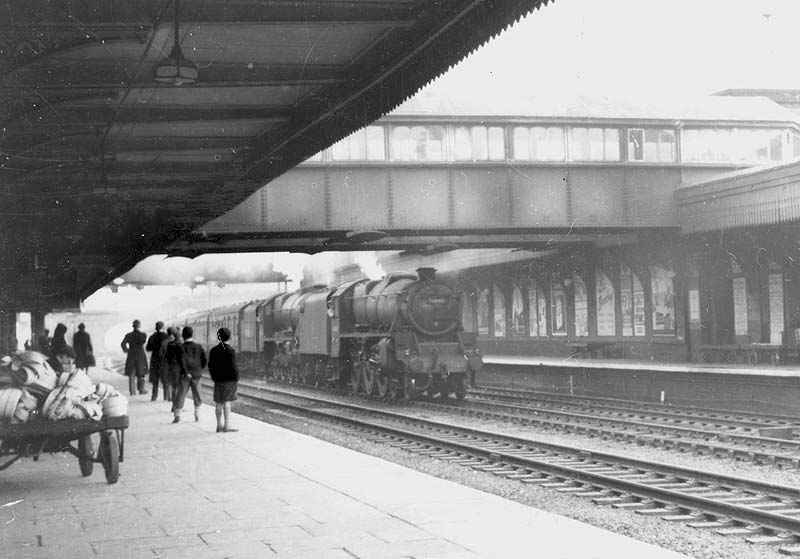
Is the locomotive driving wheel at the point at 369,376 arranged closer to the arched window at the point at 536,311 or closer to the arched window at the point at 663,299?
the arched window at the point at 663,299

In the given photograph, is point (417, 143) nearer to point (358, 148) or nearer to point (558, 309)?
point (358, 148)

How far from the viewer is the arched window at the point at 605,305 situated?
Result: 29750mm

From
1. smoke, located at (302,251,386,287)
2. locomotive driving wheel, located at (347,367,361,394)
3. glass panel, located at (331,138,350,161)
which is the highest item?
glass panel, located at (331,138,350,161)

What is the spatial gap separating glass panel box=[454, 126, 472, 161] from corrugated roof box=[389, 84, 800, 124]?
1.78 feet

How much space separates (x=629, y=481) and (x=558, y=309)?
76.7ft

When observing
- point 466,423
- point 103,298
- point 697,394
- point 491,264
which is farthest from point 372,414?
point 103,298

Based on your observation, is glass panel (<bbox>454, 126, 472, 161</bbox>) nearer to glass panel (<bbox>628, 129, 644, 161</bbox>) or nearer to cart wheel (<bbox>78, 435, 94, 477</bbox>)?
glass panel (<bbox>628, 129, 644, 161</bbox>)

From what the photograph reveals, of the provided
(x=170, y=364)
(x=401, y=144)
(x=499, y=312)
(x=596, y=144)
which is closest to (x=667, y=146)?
(x=596, y=144)

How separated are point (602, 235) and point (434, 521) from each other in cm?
2075

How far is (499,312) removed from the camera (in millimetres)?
37719

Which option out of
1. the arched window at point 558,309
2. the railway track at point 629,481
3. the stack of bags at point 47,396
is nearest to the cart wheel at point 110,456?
the stack of bags at point 47,396

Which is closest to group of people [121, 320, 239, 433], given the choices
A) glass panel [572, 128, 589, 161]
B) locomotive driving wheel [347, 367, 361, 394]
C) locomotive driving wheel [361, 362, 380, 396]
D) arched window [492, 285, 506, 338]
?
locomotive driving wheel [361, 362, 380, 396]

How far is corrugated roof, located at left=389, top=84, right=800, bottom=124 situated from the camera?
83.9ft

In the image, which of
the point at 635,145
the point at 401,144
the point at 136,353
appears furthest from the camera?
the point at 635,145
